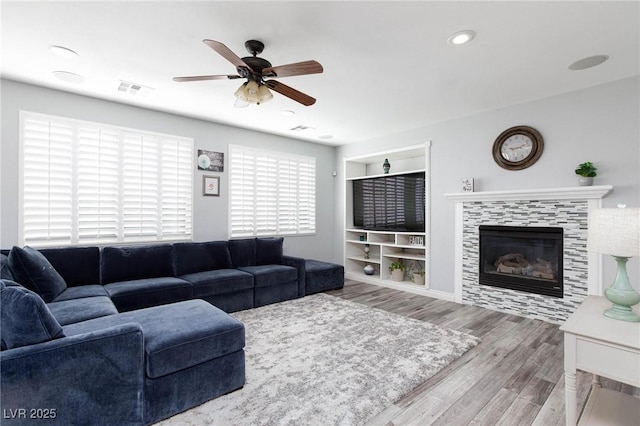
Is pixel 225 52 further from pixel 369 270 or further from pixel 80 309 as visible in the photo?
pixel 369 270

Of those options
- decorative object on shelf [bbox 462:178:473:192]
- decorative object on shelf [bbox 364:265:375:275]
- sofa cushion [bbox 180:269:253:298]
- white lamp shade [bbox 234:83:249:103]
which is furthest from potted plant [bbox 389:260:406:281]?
white lamp shade [bbox 234:83:249:103]

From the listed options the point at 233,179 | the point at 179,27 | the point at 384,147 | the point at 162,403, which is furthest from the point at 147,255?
the point at 384,147

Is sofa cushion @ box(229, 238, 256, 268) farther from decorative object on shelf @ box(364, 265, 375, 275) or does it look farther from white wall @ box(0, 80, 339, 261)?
decorative object on shelf @ box(364, 265, 375, 275)

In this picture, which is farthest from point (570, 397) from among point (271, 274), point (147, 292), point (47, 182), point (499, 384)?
point (47, 182)

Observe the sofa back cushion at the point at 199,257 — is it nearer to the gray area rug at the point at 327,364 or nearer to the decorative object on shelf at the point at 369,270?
the gray area rug at the point at 327,364

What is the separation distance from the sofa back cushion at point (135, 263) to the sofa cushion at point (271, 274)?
103cm

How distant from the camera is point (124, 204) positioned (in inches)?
156

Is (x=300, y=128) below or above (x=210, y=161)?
above

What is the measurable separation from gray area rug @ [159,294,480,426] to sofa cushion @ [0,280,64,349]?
0.90m

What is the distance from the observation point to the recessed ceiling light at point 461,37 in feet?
7.63

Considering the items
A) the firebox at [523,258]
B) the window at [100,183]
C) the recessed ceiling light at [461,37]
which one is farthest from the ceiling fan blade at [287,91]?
the firebox at [523,258]

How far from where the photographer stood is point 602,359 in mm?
1435

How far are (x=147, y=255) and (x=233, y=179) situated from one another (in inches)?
69.7

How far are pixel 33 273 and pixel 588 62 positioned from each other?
5.46 meters
